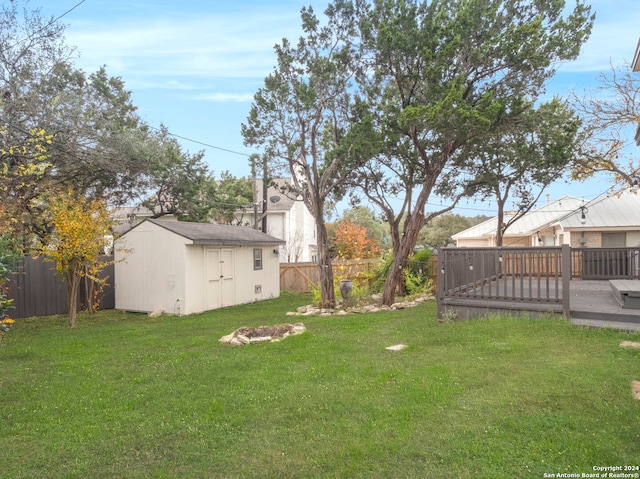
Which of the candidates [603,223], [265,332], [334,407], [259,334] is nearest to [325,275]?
[265,332]

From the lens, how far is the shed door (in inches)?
488

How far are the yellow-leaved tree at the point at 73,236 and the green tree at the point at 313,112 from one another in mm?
4317

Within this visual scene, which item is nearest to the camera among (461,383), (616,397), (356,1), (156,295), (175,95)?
(616,397)

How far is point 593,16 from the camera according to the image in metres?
9.59

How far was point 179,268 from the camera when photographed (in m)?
11.5

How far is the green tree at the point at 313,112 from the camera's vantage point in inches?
405

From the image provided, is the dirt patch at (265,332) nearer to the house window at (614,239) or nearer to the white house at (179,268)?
the white house at (179,268)

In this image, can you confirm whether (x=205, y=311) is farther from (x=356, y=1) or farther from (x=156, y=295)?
(x=356, y=1)

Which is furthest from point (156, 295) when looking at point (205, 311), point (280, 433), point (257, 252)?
point (280, 433)

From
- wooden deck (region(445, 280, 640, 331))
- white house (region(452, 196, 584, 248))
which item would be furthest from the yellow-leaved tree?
white house (region(452, 196, 584, 248))

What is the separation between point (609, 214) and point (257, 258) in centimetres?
1359

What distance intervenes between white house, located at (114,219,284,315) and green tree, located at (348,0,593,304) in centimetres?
587

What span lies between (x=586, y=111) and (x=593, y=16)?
4.26 metres

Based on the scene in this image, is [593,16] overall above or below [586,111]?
above
